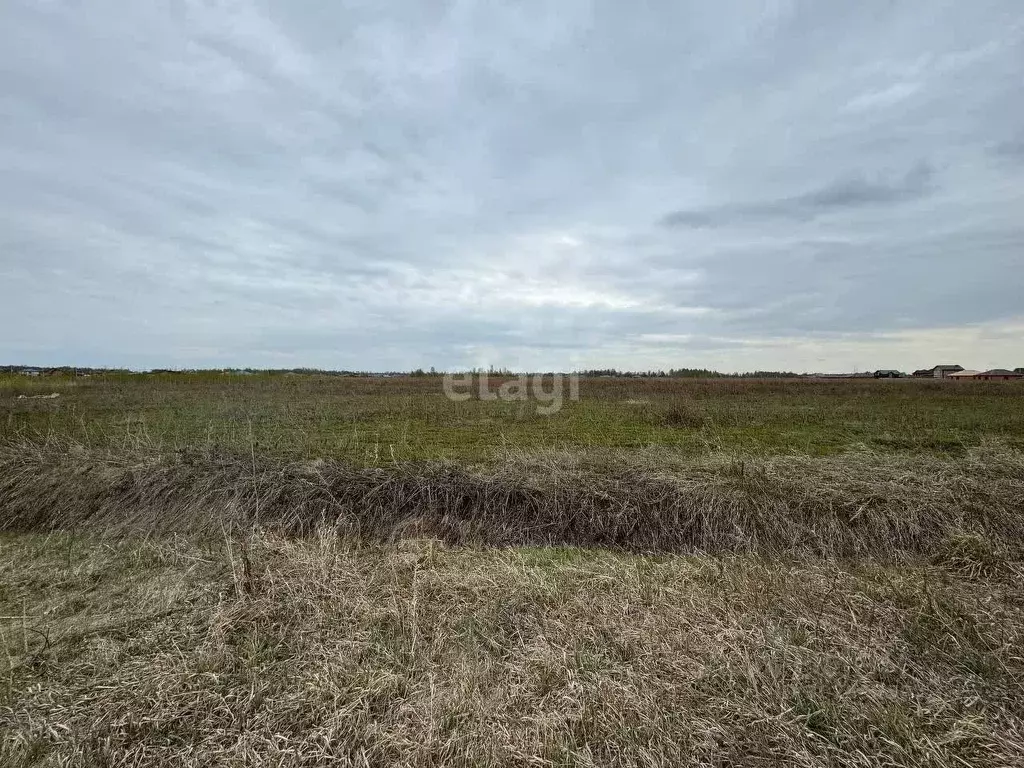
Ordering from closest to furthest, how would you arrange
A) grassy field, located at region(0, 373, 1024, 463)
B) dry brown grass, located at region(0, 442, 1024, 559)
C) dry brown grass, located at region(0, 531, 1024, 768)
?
dry brown grass, located at region(0, 531, 1024, 768), dry brown grass, located at region(0, 442, 1024, 559), grassy field, located at region(0, 373, 1024, 463)

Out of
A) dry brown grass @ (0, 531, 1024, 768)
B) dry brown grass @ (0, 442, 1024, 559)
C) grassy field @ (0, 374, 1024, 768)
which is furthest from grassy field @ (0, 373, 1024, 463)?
dry brown grass @ (0, 531, 1024, 768)

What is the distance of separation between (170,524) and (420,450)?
4790 millimetres

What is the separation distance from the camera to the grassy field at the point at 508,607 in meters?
3.04

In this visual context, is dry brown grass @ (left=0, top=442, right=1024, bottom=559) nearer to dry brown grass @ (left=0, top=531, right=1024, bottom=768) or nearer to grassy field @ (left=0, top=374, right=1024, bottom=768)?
grassy field @ (left=0, top=374, right=1024, bottom=768)

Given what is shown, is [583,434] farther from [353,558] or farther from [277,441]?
[353,558]

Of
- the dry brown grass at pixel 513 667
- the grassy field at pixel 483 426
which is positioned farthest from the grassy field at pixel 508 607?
the grassy field at pixel 483 426

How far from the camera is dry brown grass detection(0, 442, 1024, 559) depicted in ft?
23.3

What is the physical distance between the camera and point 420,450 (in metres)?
11.2

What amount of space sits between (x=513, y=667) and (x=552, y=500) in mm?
4467

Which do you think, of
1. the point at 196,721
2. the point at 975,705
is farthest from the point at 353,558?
the point at 975,705

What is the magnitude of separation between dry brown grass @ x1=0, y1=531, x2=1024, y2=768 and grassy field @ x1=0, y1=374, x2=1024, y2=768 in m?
0.02

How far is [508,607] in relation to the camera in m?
4.60

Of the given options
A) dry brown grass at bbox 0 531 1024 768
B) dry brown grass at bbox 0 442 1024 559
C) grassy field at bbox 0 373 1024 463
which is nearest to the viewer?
dry brown grass at bbox 0 531 1024 768

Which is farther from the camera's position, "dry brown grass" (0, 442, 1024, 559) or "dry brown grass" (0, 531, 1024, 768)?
"dry brown grass" (0, 442, 1024, 559)
